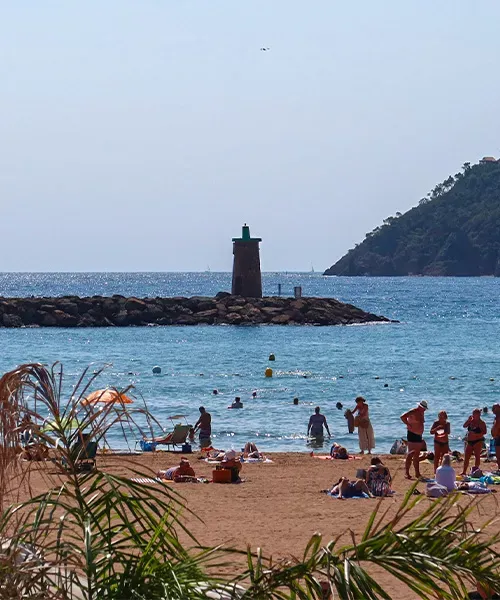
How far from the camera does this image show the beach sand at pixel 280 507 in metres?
11.2

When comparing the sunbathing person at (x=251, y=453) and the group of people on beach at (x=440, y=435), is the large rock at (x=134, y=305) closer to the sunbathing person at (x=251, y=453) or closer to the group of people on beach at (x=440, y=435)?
the sunbathing person at (x=251, y=453)

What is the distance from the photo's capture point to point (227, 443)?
2248 centimetres

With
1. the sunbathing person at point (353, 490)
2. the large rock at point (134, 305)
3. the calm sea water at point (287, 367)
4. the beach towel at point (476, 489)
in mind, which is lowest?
the calm sea water at point (287, 367)

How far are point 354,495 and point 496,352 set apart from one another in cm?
Answer: 3932

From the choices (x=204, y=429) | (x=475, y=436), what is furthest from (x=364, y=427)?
(x=475, y=436)

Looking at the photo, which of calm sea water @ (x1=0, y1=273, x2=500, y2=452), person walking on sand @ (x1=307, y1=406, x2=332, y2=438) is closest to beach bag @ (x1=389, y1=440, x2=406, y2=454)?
calm sea water @ (x1=0, y1=273, x2=500, y2=452)

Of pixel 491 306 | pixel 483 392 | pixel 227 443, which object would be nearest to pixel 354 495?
pixel 227 443

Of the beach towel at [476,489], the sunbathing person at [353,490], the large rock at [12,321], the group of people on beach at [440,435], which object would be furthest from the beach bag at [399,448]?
the large rock at [12,321]

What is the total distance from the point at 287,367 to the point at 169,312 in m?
23.8

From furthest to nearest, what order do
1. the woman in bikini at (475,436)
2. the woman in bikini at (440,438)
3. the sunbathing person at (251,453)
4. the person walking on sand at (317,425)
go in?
the person walking on sand at (317,425) → the sunbathing person at (251,453) → the woman in bikini at (475,436) → the woman in bikini at (440,438)

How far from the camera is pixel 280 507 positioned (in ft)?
43.4

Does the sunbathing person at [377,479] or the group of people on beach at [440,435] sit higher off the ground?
the group of people on beach at [440,435]

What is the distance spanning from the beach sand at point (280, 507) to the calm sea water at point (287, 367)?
558 centimetres

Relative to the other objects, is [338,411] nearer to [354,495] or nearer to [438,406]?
[438,406]
